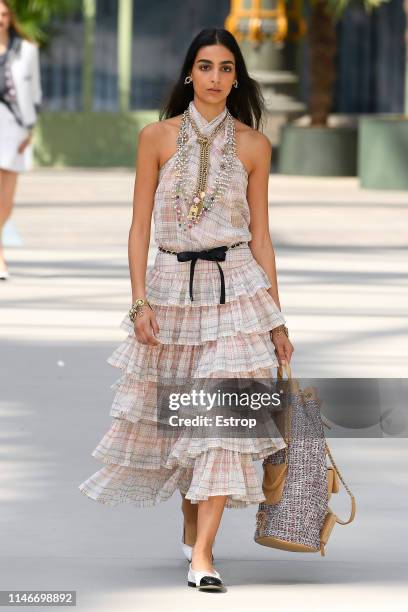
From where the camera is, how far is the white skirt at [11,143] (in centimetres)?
1252

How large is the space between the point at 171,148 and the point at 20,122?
7256 mm

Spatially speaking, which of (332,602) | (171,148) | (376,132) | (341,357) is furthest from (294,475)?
(376,132)

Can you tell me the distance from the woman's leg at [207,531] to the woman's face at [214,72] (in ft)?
3.68

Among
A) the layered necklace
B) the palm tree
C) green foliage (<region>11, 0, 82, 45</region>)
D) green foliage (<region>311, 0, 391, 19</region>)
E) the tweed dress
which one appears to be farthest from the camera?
green foliage (<region>11, 0, 82, 45</region>)

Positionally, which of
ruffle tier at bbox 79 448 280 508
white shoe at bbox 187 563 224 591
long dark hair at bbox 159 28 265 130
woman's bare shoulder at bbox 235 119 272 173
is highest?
long dark hair at bbox 159 28 265 130

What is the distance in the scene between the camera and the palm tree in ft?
89.5

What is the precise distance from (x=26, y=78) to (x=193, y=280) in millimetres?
7371

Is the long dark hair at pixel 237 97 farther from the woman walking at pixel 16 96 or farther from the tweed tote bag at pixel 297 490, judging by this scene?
the woman walking at pixel 16 96

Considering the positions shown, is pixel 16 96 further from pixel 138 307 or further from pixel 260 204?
pixel 138 307

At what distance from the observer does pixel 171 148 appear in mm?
5438

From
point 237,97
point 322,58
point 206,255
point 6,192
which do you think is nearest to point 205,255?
point 206,255

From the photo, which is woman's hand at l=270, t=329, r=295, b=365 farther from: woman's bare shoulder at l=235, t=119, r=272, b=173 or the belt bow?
woman's bare shoulder at l=235, t=119, r=272, b=173

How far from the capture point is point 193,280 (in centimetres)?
538

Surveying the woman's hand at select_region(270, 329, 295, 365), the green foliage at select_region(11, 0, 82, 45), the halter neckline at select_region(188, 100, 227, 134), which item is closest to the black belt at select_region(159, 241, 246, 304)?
the woman's hand at select_region(270, 329, 295, 365)
